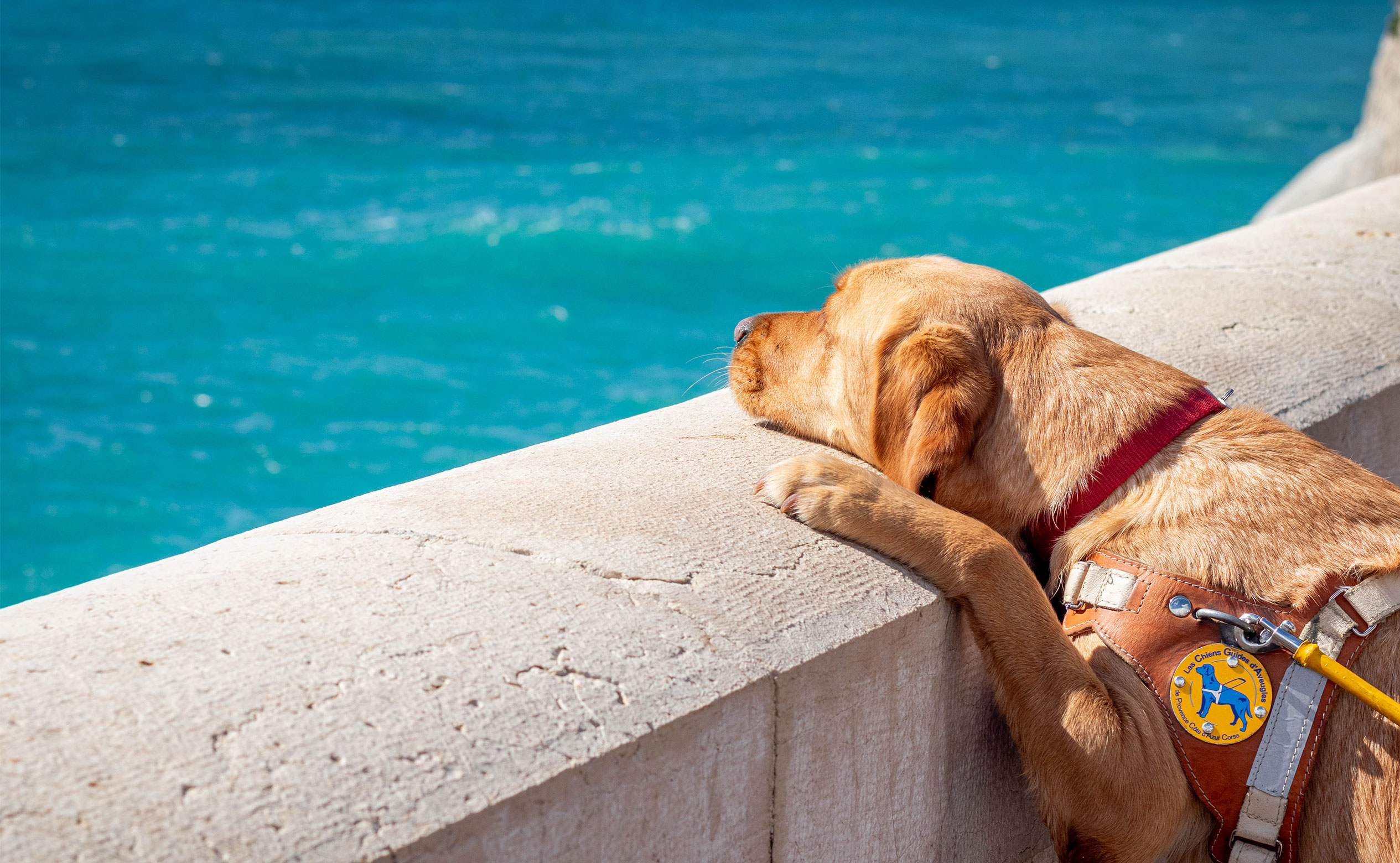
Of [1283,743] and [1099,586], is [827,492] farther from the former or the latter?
[1283,743]

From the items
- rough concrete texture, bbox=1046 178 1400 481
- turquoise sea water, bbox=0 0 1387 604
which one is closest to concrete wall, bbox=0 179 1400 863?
rough concrete texture, bbox=1046 178 1400 481

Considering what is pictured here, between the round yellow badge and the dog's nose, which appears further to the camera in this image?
the dog's nose

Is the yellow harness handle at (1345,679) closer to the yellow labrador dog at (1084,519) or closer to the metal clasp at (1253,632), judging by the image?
the metal clasp at (1253,632)

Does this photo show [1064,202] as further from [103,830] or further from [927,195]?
[103,830]

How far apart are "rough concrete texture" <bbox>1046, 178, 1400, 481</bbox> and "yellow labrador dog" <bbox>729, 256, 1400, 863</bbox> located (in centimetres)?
99

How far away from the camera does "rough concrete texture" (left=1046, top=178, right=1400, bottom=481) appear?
3.47 meters

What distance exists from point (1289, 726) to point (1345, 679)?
0.15 m

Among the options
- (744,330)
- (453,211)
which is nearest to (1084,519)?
(744,330)

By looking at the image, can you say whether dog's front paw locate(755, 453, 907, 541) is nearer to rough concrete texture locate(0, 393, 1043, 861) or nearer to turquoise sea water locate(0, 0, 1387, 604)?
Result: rough concrete texture locate(0, 393, 1043, 861)

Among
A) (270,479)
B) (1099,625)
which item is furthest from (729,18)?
(1099,625)

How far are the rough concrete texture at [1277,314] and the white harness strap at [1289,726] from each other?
1237 mm

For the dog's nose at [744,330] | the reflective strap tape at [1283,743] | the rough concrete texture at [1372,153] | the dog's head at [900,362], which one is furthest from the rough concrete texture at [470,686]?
the rough concrete texture at [1372,153]

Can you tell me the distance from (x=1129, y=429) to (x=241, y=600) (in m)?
1.80

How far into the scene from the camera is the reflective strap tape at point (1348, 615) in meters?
2.14
